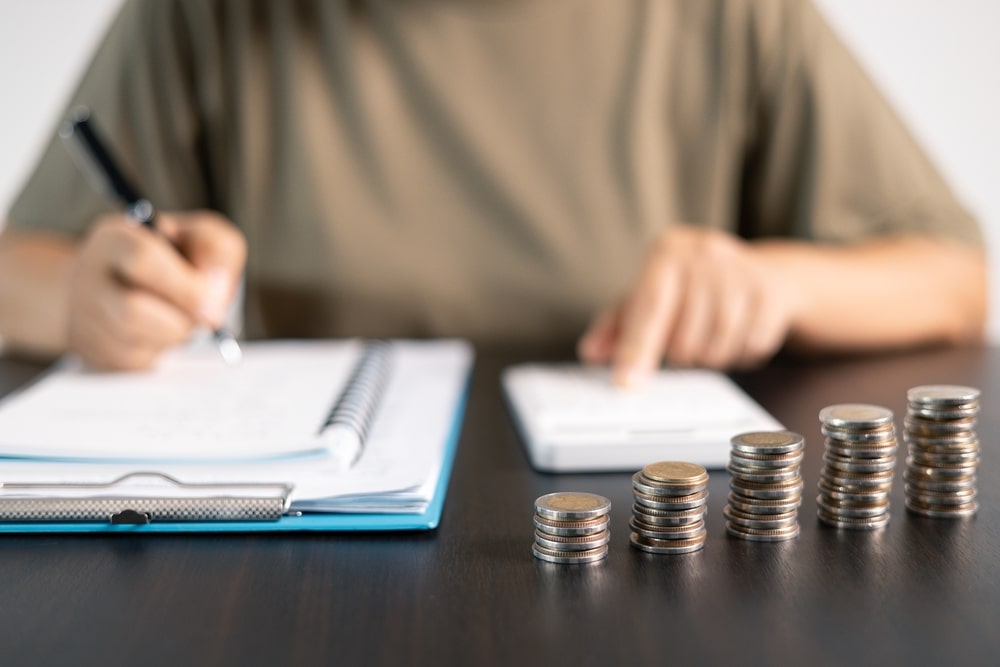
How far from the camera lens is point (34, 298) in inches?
45.2

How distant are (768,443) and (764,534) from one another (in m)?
0.05

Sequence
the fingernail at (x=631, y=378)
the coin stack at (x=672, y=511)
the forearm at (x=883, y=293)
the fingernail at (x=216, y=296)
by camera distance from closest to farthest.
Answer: the coin stack at (x=672, y=511) → the fingernail at (x=631, y=378) → the fingernail at (x=216, y=296) → the forearm at (x=883, y=293)

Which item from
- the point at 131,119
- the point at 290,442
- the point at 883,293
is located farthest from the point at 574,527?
the point at 131,119

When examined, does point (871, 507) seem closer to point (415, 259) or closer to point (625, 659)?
point (625, 659)

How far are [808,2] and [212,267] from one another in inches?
35.6

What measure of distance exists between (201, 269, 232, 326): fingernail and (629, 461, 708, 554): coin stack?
58 cm

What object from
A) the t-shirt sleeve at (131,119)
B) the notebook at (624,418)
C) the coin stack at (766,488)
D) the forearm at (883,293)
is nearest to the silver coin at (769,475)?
the coin stack at (766,488)

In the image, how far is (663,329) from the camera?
3.13ft

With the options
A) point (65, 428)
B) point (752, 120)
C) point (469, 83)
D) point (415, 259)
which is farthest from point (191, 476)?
point (752, 120)

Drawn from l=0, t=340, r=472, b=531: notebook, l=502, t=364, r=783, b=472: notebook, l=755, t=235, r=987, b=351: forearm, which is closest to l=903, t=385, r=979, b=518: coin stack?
l=502, t=364, r=783, b=472: notebook

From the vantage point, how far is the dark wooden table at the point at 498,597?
1.44 ft

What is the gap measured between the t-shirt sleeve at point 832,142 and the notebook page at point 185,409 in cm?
73

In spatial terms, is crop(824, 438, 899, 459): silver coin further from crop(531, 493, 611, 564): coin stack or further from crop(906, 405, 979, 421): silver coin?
crop(531, 493, 611, 564): coin stack

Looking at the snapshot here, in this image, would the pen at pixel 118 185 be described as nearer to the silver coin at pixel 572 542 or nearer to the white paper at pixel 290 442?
the white paper at pixel 290 442
